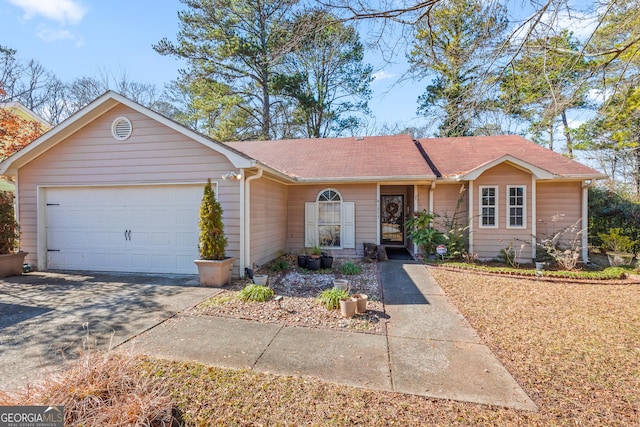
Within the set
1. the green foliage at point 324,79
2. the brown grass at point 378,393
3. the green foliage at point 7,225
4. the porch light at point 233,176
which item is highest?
the green foliage at point 324,79

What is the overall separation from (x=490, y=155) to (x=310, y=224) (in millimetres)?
6851

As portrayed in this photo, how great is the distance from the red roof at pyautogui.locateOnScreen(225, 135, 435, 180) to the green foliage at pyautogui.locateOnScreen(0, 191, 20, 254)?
6674mm

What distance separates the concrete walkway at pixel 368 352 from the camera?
2.70 m

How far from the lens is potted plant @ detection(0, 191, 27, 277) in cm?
684

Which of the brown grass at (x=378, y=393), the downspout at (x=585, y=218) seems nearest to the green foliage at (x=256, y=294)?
the brown grass at (x=378, y=393)

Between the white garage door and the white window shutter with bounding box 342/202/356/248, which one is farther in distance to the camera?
the white window shutter with bounding box 342/202/356/248

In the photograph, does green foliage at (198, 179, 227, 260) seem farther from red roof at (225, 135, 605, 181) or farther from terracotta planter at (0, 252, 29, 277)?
terracotta planter at (0, 252, 29, 277)

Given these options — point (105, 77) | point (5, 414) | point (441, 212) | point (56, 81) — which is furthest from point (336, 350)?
point (56, 81)

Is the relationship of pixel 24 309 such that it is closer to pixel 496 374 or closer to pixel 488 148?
pixel 496 374

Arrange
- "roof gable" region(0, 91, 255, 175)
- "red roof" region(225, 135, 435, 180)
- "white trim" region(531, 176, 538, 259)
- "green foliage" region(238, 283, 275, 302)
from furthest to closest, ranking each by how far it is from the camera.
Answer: "red roof" region(225, 135, 435, 180)
"white trim" region(531, 176, 538, 259)
"roof gable" region(0, 91, 255, 175)
"green foliage" region(238, 283, 275, 302)

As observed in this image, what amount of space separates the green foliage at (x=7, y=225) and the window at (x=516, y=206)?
1308 centimetres

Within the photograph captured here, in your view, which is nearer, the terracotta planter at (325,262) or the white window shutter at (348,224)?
the terracotta planter at (325,262)

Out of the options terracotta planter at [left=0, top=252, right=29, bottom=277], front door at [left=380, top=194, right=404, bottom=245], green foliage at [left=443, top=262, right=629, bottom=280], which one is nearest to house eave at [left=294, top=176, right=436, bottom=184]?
green foliage at [left=443, top=262, right=629, bottom=280]

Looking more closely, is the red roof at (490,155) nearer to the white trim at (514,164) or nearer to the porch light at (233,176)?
the white trim at (514,164)
